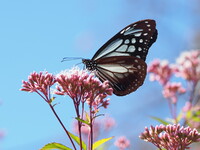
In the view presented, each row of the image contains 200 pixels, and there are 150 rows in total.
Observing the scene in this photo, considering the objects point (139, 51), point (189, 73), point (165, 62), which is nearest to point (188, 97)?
point (189, 73)

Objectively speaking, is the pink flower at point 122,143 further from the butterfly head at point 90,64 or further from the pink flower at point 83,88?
the pink flower at point 83,88

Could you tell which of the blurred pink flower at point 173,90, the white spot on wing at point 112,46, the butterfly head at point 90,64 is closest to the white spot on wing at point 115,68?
the butterfly head at point 90,64

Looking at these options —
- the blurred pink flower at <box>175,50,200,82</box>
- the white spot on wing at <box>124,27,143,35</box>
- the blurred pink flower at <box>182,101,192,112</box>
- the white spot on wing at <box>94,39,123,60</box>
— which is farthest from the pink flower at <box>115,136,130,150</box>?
the blurred pink flower at <box>175,50,200,82</box>

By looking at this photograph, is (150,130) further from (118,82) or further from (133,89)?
(118,82)

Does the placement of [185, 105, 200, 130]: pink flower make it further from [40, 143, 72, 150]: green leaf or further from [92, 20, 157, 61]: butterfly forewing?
[40, 143, 72, 150]: green leaf

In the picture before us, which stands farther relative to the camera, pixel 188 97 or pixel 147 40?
pixel 188 97
